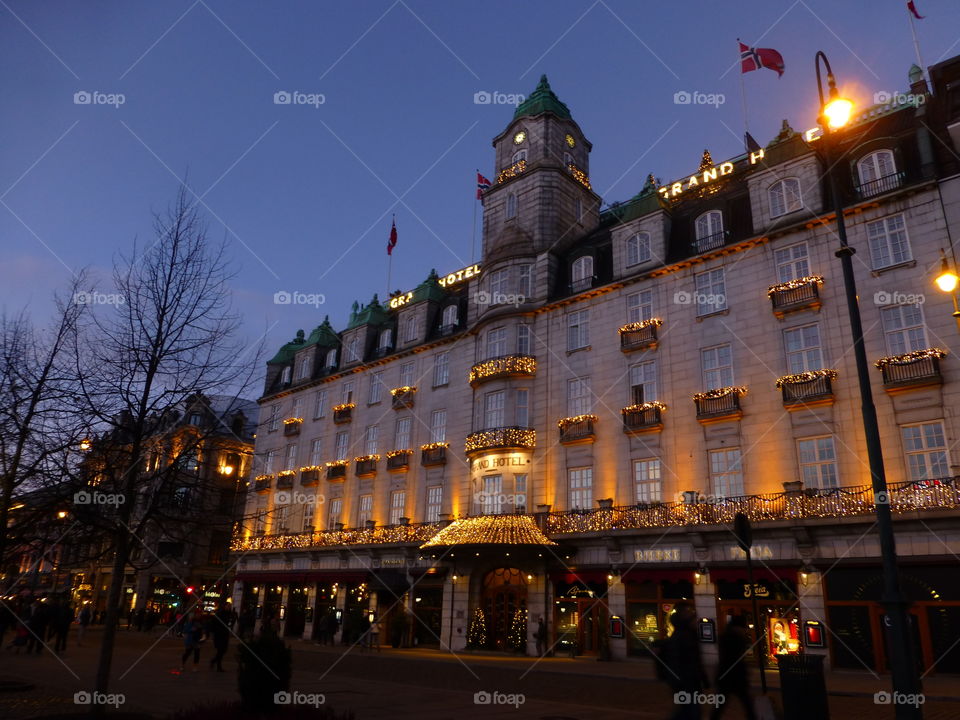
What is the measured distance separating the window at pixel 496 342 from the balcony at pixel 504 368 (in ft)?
2.12

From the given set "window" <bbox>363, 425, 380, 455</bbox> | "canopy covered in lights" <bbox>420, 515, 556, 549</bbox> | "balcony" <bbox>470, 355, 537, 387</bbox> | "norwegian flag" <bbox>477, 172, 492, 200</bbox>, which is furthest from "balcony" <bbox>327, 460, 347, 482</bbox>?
"norwegian flag" <bbox>477, 172, 492, 200</bbox>

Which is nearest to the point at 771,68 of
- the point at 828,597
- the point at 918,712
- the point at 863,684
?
the point at 828,597

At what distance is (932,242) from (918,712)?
69.9ft

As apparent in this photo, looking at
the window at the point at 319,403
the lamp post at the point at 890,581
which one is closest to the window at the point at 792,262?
the lamp post at the point at 890,581

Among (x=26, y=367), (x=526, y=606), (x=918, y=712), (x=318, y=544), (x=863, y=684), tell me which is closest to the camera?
(x=918, y=712)

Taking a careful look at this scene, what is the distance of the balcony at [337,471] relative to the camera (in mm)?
43938

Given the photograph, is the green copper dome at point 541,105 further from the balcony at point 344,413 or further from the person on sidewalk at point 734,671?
the person on sidewalk at point 734,671

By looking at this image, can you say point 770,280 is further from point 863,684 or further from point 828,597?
point 863,684

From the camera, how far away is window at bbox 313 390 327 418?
48.4 m

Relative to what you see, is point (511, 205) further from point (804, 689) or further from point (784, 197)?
point (804, 689)

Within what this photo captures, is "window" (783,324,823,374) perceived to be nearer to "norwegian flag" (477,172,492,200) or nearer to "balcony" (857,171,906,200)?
"balcony" (857,171,906,200)

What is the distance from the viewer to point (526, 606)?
31.1 m

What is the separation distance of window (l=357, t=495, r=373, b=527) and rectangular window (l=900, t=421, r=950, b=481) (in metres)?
28.3

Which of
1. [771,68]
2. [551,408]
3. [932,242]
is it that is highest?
[771,68]
